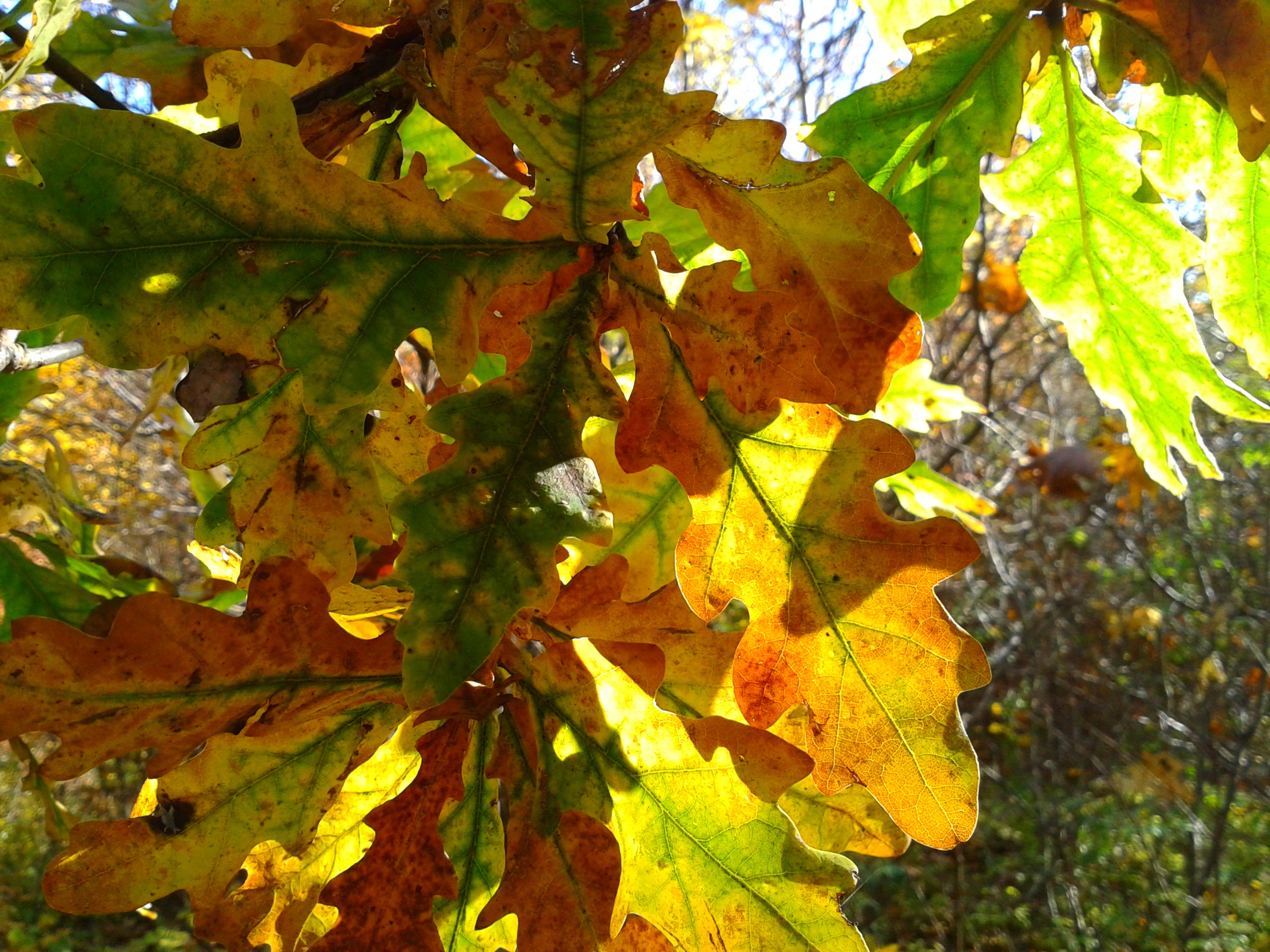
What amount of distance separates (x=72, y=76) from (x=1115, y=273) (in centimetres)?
137

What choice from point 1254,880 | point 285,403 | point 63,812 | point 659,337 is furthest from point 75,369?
point 1254,880

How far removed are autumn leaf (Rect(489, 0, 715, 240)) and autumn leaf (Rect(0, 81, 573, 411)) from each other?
75mm

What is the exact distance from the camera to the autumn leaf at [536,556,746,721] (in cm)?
88

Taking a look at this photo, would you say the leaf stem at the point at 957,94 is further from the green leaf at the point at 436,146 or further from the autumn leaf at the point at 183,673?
the autumn leaf at the point at 183,673

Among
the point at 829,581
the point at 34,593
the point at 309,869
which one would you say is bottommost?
the point at 34,593

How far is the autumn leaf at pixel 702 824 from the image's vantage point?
0.80m

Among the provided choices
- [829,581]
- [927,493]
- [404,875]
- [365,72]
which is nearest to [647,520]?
[829,581]

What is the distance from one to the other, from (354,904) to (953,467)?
20.5 feet

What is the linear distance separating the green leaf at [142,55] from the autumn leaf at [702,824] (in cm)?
94

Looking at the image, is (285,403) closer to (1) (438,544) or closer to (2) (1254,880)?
(1) (438,544)

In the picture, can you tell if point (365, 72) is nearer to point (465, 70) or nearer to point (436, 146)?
point (465, 70)

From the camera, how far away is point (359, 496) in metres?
0.85

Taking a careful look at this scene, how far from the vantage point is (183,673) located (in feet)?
2.56

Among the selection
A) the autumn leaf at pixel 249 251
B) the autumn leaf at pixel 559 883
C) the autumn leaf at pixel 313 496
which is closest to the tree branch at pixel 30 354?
the autumn leaf at pixel 313 496
